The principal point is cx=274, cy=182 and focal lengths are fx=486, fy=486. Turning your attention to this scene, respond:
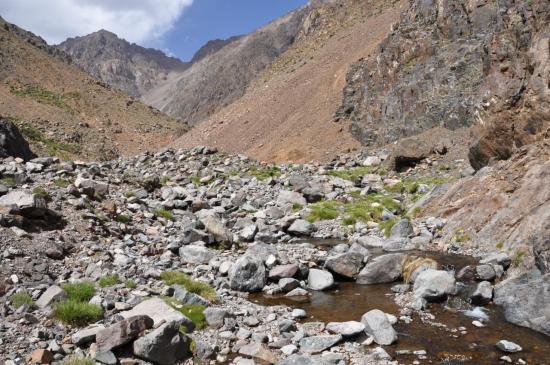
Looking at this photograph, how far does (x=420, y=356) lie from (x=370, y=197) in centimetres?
2027

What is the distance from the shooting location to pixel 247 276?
14.7 m

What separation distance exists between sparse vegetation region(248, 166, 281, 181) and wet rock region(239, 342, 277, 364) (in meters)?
25.5

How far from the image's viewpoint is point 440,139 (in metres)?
40.1

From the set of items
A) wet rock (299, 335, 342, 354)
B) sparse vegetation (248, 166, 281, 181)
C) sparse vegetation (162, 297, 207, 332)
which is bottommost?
wet rock (299, 335, 342, 354)

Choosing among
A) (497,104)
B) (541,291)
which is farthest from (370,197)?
(541,291)

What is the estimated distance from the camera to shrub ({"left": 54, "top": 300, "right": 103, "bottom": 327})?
10523 mm

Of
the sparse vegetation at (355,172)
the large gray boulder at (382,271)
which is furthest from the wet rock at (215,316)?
the sparse vegetation at (355,172)

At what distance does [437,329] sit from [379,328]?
4.84 feet

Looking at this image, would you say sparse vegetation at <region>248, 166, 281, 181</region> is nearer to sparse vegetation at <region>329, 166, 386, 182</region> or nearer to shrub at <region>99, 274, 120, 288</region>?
sparse vegetation at <region>329, 166, 386, 182</region>

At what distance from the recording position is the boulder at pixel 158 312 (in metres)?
10.4

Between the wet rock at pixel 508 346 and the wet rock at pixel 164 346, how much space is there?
20.7ft

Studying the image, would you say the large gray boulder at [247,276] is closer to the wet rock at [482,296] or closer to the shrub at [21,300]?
the shrub at [21,300]

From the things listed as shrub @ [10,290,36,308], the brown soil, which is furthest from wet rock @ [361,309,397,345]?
the brown soil

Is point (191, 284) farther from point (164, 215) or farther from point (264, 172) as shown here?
point (264, 172)
